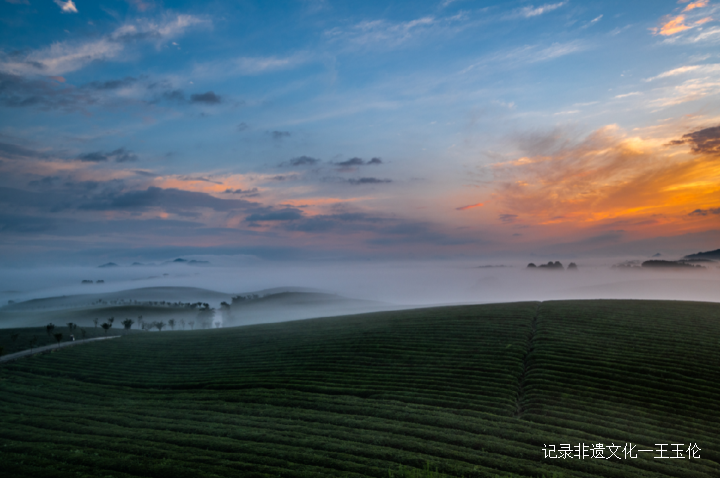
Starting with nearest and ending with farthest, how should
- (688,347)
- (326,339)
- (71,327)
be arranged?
(688,347) < (326,339) < (71,327)

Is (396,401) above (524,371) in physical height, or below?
below

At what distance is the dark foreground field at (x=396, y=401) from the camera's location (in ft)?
67.5

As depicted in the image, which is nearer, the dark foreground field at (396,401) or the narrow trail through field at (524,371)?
the dark foreground field at (396,401)

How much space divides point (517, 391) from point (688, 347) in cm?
2154

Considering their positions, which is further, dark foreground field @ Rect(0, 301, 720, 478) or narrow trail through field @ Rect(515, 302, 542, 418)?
narrow trail through field @ Rect(515, 302, 542, 418)

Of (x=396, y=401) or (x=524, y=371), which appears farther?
(x=524, y=371)

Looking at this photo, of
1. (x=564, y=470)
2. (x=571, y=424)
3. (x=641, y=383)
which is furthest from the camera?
(x=641, y=383)

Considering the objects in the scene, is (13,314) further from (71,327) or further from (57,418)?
(57,418)

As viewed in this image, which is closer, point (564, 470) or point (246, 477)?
point (246, 477)

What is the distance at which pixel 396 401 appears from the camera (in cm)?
3088

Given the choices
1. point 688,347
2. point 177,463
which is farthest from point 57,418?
point 688,347

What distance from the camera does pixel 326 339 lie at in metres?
52.2

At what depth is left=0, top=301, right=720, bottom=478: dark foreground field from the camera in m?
20.6

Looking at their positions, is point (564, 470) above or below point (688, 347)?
below
